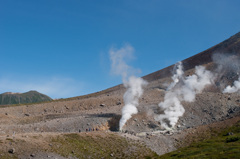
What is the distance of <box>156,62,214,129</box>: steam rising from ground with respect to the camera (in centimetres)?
6988

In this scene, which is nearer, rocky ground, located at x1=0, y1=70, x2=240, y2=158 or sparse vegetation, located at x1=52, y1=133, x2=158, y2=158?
rocky ground, located at x1=0, y1=70, x2=240, y2=158

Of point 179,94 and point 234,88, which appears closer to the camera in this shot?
point 179,94

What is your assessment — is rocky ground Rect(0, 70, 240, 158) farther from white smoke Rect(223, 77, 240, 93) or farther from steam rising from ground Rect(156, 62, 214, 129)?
white smoke Rect(223, 77, 240, 93)

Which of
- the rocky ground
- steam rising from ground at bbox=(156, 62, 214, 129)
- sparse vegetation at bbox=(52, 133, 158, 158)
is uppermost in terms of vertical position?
steam rising from ground at bbox=(156, 62, 214, 129)

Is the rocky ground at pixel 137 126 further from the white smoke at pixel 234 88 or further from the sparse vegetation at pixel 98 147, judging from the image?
the white smoke at pixel 234 88

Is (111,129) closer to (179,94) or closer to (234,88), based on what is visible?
(179,94)

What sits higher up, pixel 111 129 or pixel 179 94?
pixel 179 94

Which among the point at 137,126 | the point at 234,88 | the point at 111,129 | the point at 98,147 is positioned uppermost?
the point at 234,88

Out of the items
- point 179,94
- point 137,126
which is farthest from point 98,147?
point 179,94

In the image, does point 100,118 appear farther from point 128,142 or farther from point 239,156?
point 239,156

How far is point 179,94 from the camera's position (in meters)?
90.4

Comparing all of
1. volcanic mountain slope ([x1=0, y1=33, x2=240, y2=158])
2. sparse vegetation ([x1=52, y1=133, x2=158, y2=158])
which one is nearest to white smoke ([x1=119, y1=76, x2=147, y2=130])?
volcanic mountain slope ([x1=0, y1=33, x2=240, y2=158])

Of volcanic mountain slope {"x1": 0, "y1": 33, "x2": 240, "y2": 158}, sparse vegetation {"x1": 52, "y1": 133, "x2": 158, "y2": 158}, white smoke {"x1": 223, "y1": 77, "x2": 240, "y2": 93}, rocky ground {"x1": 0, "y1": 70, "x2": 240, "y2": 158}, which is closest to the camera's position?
rocky ground {"x1": 0, "y1": 70, "x2": 240, "y2": 158}

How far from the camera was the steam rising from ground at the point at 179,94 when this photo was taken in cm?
6988
